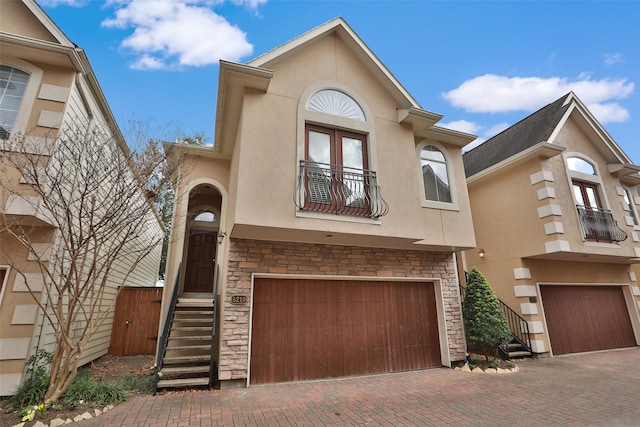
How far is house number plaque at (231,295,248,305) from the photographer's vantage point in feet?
18.5

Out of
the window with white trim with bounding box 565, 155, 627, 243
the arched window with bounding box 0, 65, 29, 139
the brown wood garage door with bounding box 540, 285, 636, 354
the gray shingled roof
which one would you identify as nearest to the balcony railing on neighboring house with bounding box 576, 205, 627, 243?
the window with white trim with bounding box 565, 155, 627, 243

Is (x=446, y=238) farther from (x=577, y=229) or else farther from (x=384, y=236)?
(x=577, y=229)

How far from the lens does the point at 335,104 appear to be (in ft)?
21.5

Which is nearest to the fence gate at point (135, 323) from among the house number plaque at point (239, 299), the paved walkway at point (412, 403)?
the house number plaque at point (239, 299)

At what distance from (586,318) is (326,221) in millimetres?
9730

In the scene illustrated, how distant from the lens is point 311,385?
221 inches

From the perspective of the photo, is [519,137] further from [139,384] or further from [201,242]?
[139,384]

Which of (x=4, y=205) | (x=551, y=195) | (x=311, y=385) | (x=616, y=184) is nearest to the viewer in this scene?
(x=4, y=205)

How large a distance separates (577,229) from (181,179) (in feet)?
36.6

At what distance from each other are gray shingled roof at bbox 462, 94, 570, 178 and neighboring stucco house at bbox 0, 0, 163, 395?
445 inches

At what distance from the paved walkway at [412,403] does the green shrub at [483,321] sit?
0.78m

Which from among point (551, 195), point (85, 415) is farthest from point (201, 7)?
point (551, 195)

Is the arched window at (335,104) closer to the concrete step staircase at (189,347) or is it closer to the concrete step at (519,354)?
the concrete step staircase at (189,347)

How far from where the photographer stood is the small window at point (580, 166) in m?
9.60
